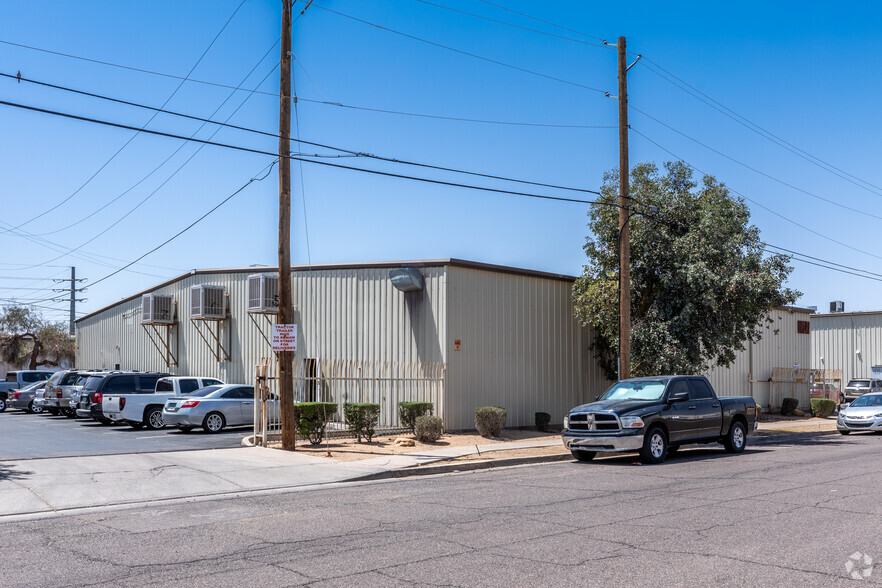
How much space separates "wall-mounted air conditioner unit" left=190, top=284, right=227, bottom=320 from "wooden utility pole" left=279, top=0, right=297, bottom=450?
571 inches

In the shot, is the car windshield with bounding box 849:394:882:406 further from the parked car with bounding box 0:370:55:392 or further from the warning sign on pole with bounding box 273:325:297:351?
the parked car with bounding box 0:370:55:392

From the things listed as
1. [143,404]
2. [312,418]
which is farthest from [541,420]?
[143,404]

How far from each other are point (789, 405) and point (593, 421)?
894 inches

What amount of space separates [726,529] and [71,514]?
8.40 meters

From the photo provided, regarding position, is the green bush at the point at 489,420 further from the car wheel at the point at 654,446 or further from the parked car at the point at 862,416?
the parked car at the point at 862,416

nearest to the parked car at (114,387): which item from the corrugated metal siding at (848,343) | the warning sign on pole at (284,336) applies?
the warning sign on pole at (284,336)

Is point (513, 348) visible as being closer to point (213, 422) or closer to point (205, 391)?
point (213, 422)

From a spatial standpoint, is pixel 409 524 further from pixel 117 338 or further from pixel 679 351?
pixel 117 338

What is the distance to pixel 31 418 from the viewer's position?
102 ft

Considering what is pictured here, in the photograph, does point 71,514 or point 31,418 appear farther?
point 31,418

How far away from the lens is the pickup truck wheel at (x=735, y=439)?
60.2 feet

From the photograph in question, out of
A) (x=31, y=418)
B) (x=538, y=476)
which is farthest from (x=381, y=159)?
(x=31, y=418)

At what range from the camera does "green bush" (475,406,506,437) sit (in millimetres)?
21219

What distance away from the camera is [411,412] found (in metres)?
21.3
